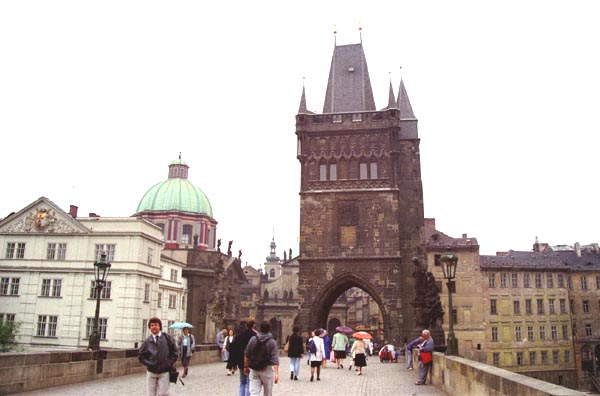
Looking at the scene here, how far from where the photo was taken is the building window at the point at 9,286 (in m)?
38.5

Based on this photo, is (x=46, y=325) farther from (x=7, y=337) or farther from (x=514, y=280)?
(x=514, y=280)

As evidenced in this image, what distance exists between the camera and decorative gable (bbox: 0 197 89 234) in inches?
1545

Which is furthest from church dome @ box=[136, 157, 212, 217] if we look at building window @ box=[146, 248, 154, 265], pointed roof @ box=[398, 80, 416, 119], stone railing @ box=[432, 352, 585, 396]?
stone railing @ box=[432, 352, 585, 396]

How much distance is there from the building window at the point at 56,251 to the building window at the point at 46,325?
3.95 metres

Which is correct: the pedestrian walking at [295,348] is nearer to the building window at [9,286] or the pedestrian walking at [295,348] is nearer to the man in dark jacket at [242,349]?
the man in dark jacket at [242,349]

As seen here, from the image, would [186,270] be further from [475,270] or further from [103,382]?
[103,382]

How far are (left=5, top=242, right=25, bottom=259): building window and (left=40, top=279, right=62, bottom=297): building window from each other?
278 cm

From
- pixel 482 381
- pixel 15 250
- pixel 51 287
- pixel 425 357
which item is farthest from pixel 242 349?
pixel 15 250

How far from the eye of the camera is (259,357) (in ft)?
28.8

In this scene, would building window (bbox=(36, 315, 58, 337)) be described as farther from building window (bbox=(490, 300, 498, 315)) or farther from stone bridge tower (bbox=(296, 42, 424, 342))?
building window (bbox=(490, 300, 498, 315))

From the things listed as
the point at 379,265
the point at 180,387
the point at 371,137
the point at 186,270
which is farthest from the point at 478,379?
the point at 186,270

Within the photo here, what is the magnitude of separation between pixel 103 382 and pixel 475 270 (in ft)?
138

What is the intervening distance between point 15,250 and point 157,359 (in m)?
36.0

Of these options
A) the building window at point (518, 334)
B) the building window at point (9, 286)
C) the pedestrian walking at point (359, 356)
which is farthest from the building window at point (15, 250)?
the building window at point (518, 334)
